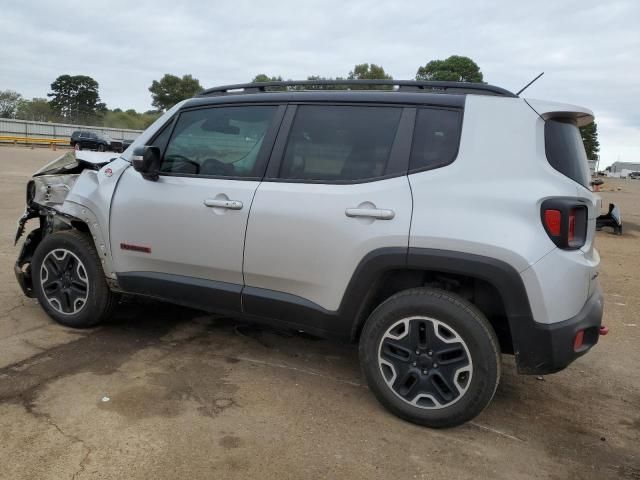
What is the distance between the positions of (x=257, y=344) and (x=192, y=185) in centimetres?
132

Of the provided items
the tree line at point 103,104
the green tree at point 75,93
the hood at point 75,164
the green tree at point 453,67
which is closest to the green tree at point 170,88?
the tree line at point 103,104

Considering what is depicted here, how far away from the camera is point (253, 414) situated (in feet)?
9.83

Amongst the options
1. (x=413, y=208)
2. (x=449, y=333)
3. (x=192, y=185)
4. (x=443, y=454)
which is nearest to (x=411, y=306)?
(x=449, y=333)

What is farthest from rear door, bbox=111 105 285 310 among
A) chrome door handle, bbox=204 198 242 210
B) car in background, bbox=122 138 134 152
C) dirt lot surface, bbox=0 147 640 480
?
car in background, bbox=122 138 134 152

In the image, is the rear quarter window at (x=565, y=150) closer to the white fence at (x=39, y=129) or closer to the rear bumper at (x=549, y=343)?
the rear bumper at (x=549, y=343)

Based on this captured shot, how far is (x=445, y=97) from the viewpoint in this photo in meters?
3.01

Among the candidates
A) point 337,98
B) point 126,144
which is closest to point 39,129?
point 126,144

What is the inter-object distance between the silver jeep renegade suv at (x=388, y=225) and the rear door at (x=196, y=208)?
1 centimetres

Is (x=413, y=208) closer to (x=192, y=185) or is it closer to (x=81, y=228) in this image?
(x=192, y=185)

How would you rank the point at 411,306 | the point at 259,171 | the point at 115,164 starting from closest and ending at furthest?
the point at 411,306, the point at 259,171, the point at 115,164

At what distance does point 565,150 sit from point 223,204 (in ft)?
6.51

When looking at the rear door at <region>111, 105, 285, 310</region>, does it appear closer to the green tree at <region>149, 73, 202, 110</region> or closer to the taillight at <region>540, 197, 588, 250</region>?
the taillight at <region>540, 197, 588, 250</region>

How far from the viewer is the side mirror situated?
11.8ft

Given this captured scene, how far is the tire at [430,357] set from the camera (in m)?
2.74
